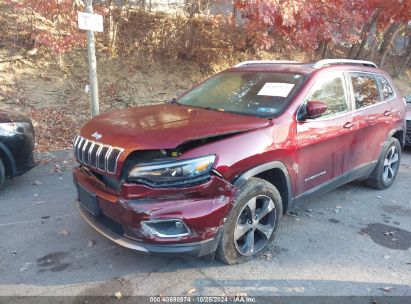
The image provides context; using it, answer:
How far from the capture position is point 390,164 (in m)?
5.89

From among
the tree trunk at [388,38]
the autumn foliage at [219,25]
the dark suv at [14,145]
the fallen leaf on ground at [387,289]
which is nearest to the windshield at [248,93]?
the fallen leaf on ground at [387,289]

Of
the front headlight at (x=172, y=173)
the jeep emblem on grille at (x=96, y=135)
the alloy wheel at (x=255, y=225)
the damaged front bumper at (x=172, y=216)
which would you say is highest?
the jeep emblem on grille at (x=96, y=135)

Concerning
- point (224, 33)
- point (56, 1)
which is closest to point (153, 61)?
point (224, 33)

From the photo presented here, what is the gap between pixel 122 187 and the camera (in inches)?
126

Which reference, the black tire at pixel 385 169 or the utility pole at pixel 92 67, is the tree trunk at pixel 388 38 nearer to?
the black tire at pixel 385 169

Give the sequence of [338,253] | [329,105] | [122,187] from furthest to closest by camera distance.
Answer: [329,105] → [338,253] → [122,187]

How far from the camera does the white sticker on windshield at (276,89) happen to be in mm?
4118

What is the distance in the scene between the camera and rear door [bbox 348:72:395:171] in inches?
191

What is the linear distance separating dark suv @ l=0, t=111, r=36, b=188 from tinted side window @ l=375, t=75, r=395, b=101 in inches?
184

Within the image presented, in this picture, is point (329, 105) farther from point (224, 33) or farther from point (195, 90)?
point (224, 33)

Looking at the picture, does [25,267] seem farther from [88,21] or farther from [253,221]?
[88,21]

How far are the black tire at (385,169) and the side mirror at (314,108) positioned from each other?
2.00m

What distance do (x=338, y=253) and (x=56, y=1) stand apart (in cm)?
645

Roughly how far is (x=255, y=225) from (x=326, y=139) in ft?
4.22
